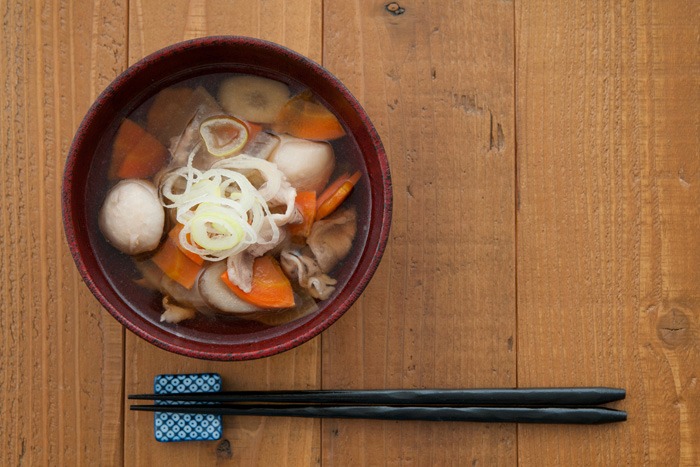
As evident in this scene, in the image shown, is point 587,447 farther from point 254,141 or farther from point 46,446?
point 46,446

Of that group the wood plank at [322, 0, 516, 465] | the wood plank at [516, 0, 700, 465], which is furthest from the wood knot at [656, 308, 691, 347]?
the wood plank at [322, 0, 516, 465]

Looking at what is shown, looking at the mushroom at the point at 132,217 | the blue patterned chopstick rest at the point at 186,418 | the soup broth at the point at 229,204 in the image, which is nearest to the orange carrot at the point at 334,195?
the soup broth at the point at 229,204

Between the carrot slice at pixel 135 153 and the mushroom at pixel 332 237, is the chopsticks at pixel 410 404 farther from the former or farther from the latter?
the carrot slice at pixel 135 153

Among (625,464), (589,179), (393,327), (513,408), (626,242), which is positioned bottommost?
(625,464)

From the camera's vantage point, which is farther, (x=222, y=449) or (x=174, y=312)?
(x=222, y=449)

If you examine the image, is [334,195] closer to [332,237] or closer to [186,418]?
[332,237]

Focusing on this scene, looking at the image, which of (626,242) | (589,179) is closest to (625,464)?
(626,242)

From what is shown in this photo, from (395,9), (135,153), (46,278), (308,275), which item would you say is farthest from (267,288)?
(395,9)
